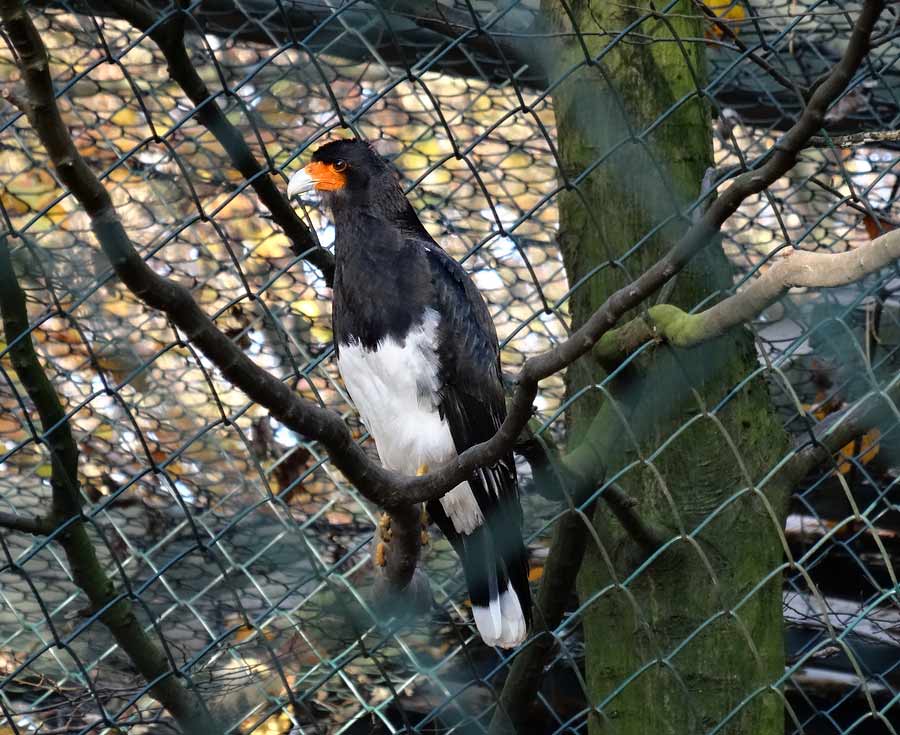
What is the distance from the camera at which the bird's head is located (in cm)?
242

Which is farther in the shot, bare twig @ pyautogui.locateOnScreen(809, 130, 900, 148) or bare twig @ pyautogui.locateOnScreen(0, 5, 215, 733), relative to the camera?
bare twig @ pyautogui.locateOnScreen(0, 5, 215, 733)

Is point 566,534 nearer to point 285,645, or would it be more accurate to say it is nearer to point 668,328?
point 668,328

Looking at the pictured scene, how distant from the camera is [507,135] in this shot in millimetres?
3141

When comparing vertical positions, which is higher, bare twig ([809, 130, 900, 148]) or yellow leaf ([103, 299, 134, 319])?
yellow leaf ([103, 299, 134, 319])

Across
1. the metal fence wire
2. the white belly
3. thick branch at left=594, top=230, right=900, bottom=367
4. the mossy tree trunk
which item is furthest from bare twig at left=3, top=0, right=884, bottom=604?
the metal fence wire

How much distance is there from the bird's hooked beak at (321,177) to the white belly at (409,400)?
356mm

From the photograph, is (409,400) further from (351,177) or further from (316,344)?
(316,344)

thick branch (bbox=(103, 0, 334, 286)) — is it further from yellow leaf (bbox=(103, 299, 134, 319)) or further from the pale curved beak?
yellow leaf (bbox=(103, 299, 134, 319))

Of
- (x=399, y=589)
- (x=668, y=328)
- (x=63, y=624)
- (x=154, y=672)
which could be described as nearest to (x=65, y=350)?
(x=63, y=624)

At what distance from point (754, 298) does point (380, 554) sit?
77 cm

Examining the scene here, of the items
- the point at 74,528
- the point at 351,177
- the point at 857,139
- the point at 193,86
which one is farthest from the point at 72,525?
the point at 857,139

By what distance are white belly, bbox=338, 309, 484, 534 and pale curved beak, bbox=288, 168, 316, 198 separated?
0.32 metres

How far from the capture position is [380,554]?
1.93m

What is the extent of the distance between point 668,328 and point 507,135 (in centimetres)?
144
